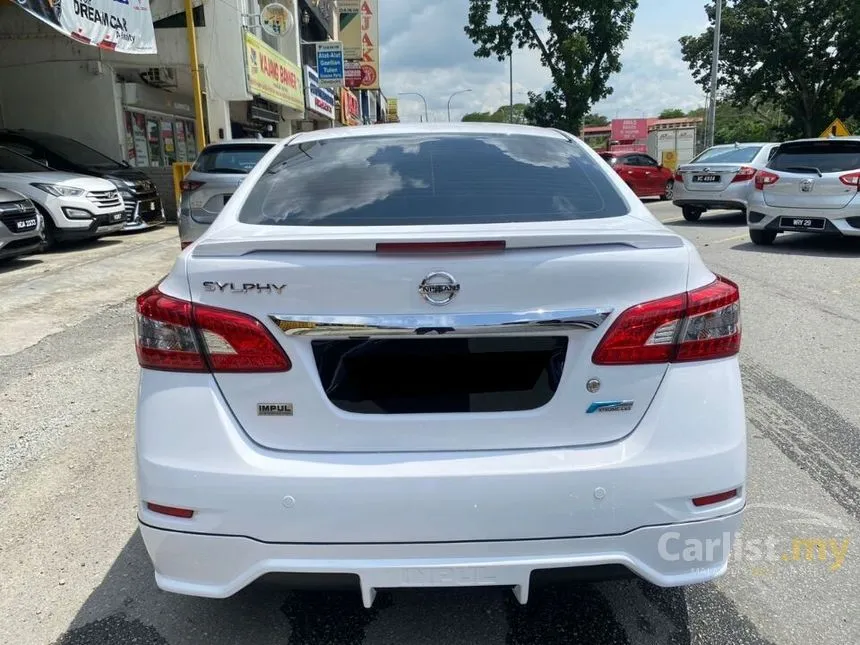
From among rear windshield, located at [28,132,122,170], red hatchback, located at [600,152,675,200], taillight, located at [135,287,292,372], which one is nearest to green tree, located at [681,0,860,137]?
red hatchback, located at [600,152,675,200]

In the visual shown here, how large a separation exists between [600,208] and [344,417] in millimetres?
1194

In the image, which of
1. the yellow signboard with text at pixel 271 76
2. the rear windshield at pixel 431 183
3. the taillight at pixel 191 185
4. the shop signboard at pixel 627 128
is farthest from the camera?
the shop signboard at pixel 627 128

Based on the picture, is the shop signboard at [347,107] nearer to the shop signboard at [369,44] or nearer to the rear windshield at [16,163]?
the shop signboard at [369,44]

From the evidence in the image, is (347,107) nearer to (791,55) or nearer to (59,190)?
(791,55)

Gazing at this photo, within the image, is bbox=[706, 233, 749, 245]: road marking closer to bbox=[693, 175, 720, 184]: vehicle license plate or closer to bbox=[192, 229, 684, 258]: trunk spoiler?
bbox=[693, 175, 720, 184]: vehicle license plate

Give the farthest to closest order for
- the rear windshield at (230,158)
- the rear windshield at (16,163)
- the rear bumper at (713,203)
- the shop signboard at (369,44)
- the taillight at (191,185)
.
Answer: the shop signboard at (369,44)
the rear bumper at (713,203)
the rear windshield at (16,163)
the rear windshield at (230,158)
the taillight at (191,185)

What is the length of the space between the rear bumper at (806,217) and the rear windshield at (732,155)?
148 inches

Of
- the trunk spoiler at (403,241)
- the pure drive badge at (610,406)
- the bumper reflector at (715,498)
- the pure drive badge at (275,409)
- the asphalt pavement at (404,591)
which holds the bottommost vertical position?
the asphalt pavement at (404,591)

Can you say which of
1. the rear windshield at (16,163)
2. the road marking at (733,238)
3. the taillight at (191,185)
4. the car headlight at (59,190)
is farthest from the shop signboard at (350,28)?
the taillight at (191,185)

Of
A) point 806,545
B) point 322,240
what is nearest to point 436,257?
point 322,240

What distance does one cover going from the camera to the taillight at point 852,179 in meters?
9.90

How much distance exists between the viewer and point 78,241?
471 inches

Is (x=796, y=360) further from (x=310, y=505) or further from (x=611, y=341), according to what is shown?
(x=310, y=505)

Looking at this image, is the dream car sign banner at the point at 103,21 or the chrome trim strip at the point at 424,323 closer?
the chrome trim strip at the point at 424,323
